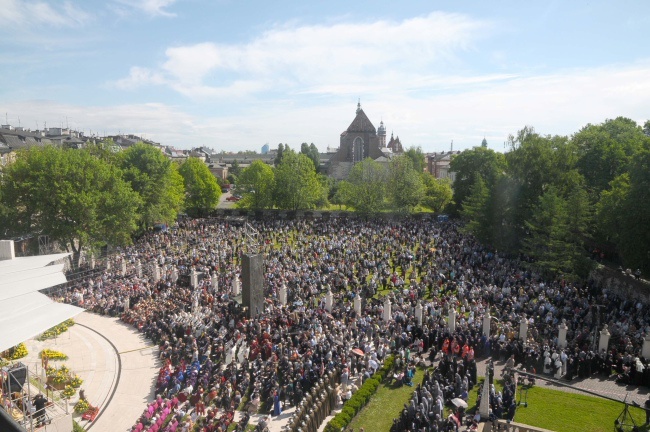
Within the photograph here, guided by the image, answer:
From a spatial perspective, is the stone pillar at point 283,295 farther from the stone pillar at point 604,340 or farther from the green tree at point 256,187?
the green tree at point 256,187

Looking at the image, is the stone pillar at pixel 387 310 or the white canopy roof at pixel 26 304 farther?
the stone pillar at pixel 387 310

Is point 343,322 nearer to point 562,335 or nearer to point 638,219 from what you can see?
point 562,335

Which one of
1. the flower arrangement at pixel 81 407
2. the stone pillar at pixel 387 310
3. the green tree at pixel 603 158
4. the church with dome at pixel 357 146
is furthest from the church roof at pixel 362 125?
the flower arrangement at pixel 81 407

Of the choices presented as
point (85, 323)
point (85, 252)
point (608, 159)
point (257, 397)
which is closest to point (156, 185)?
point (85, 252)

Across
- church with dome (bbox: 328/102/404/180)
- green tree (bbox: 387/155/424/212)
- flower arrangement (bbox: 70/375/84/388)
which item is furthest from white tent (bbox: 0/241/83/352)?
church with dome (bbox: 328/102/404/180)

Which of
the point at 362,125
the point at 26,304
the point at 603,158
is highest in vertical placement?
the point at 362,125

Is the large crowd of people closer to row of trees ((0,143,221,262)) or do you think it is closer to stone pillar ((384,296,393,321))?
stone pillar ((384,296,393,321))

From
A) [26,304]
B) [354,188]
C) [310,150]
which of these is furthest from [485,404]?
[310,150]
